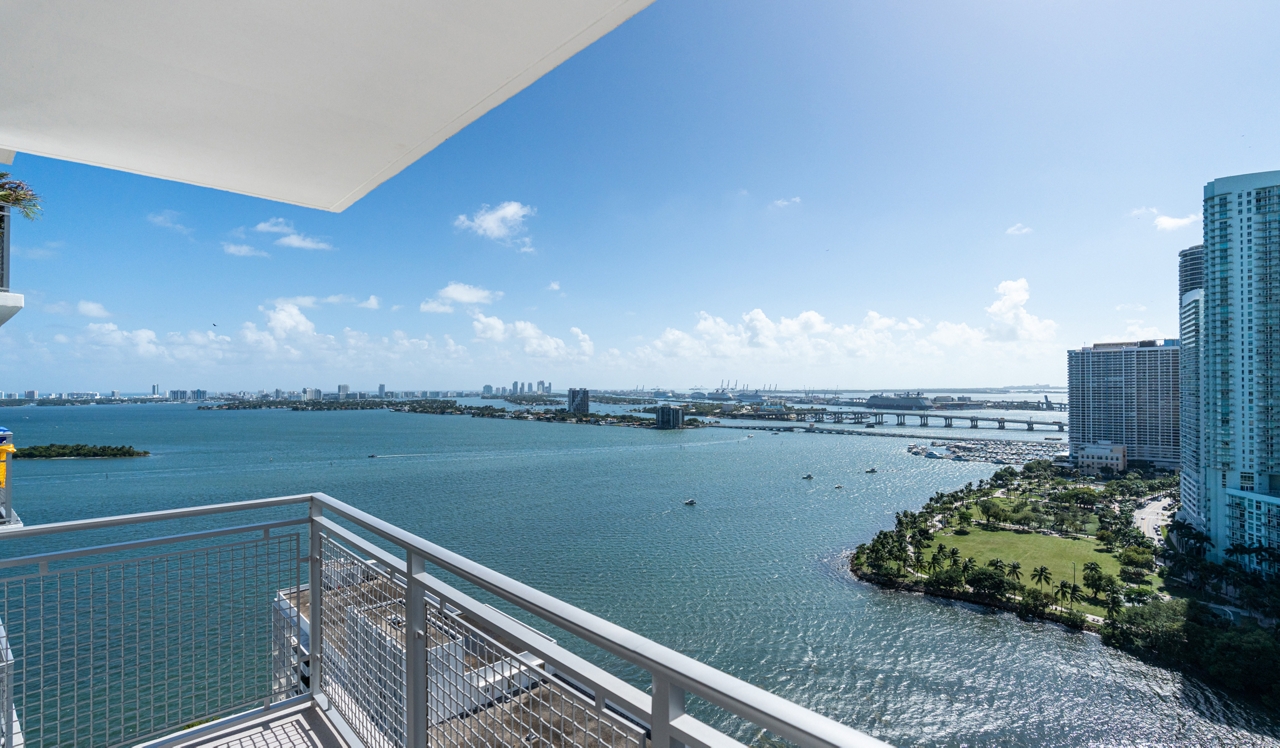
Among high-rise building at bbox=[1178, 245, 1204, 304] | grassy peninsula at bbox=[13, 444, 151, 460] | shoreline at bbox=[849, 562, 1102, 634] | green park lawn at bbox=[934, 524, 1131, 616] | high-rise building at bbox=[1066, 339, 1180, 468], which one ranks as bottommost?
shoreline at bbox=[849, 562, 1102, 634]

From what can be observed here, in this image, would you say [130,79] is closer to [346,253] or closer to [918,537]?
[918,537]

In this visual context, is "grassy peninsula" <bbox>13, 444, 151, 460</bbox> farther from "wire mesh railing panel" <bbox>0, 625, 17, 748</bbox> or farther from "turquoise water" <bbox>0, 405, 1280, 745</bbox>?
"wire mesh railing panel" <bbox>0, 625, 17, 748</bbox>

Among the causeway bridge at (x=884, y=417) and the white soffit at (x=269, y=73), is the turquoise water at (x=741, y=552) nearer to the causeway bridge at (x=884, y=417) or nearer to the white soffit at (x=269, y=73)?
the white soffit at (x=269, y=73)

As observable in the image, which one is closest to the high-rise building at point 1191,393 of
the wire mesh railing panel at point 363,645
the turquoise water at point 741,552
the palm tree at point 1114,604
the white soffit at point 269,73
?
the turquoise water at point 741,552

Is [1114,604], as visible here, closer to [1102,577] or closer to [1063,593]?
[1063,593]

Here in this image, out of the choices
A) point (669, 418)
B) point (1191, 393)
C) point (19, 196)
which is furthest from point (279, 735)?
point (669, 418)

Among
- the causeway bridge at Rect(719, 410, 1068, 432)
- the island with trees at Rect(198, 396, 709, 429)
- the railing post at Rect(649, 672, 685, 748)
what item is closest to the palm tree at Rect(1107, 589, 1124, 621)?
the railing post at Rect(649, 672, 685, 748)
